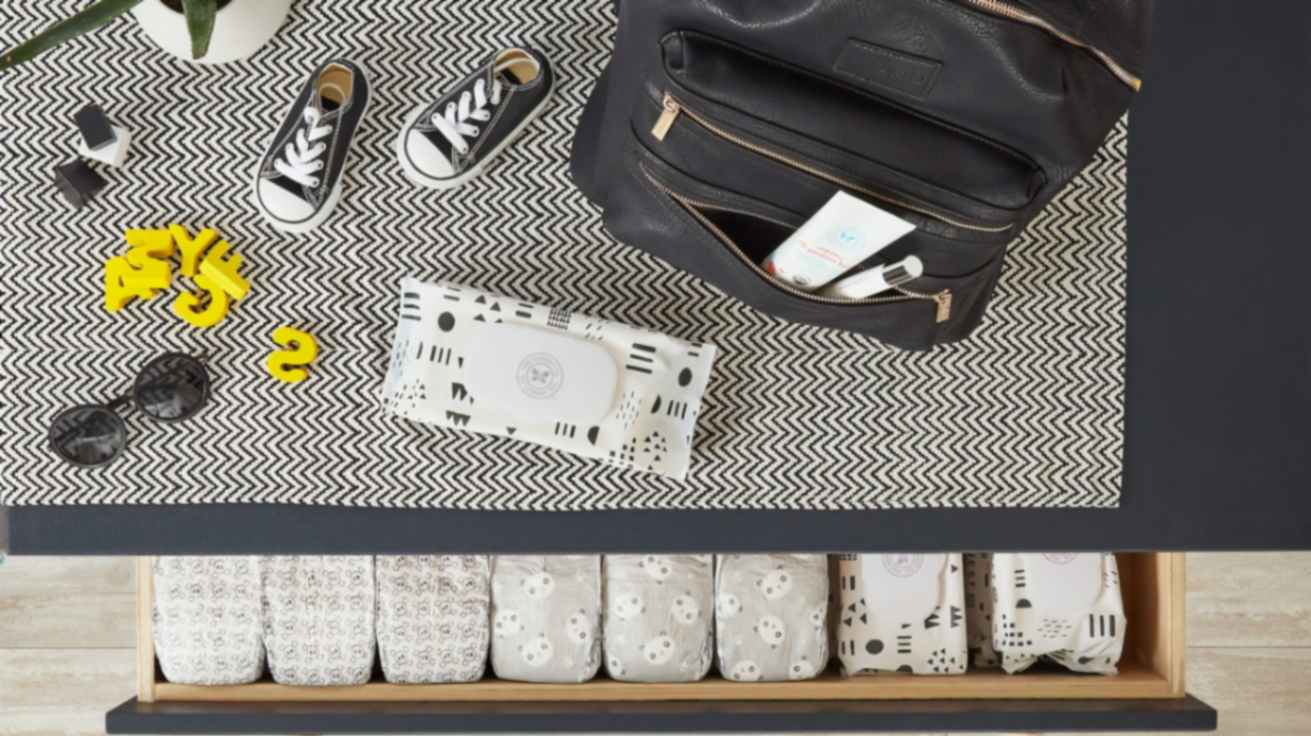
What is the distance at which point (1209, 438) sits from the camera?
1087 millimetres

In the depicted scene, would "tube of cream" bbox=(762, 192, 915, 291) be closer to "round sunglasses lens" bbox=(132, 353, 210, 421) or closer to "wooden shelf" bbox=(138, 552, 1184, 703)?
"round sunglasses lens" bbox=(132, 353, 210, 421)

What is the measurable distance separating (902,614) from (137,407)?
93cm

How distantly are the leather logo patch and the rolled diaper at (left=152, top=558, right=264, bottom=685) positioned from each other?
0.95 meters

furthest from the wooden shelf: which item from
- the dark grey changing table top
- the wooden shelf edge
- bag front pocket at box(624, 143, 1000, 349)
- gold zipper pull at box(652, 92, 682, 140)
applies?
gold zipper pull at box(652, 92, 682, 140)

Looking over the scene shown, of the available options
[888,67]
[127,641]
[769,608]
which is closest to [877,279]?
[888,67]

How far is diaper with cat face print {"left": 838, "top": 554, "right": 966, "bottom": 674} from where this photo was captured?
4.44 feet

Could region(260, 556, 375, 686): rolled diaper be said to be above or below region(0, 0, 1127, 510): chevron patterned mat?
below

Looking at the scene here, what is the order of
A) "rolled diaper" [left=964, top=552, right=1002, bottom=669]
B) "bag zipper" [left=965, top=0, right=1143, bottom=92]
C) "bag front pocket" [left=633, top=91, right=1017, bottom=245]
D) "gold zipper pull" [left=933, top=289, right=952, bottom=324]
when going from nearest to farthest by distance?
"bag zipper" [left=965, top=0, right=1143, bottom=92], "bag front pocket" [left=633, top=91, right=1017, bottom=245], "gold zipper pull" [left=933, top=289, right=952, bottom=324], "rolled diaper" [left=964, top=552, right=1002, bottom=669]

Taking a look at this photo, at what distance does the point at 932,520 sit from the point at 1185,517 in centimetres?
26

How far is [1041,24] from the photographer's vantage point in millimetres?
725

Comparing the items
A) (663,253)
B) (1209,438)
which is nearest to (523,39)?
(663,253)

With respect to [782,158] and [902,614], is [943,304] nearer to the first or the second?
[782,158]

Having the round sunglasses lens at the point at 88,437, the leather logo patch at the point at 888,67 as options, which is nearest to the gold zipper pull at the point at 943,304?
the leather logo patch at the point at 888,67

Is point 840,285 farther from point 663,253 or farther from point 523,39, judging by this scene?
point 523,39
